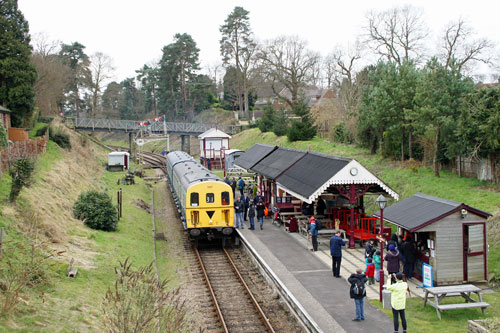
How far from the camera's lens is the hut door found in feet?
42.8

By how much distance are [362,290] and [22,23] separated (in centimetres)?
3250

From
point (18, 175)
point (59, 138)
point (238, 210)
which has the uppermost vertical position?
point (59, 138)

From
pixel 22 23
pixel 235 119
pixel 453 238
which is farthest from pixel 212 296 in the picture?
pixel 235 119

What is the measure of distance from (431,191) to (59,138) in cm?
2876

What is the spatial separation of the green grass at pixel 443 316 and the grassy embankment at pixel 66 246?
706 cm

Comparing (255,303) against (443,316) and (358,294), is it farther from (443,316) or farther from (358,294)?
(443,316)

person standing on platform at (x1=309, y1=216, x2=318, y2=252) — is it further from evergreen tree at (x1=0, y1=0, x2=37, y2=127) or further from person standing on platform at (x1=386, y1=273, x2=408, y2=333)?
evergreen tree at (x1=0, y1=0, x2=37, y2=127)

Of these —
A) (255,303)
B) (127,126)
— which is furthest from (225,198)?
(127,126)

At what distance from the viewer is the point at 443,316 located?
1095 cm

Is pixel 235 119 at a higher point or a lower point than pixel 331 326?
higher

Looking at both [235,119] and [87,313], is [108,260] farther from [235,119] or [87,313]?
[235,119]

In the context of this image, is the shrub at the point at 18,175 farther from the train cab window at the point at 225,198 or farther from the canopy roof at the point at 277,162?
the canopy roof at the point at 277,162

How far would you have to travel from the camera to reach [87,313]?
10.3 meters

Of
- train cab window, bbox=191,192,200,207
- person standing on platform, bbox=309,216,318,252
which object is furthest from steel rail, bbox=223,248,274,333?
person standing on platform, bbox=309,216,318,252
